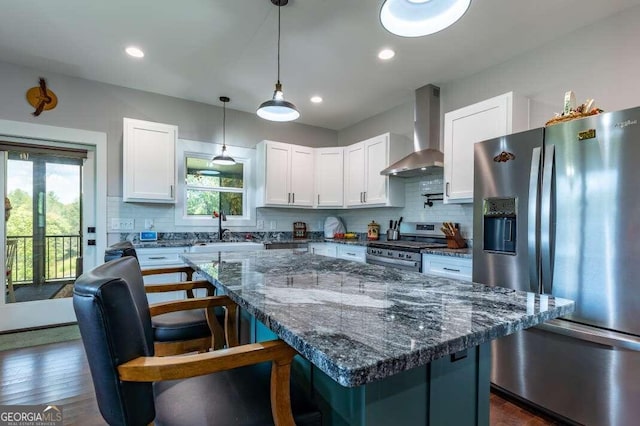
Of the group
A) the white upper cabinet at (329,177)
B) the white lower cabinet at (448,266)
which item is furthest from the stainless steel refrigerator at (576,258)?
the white upper cabinet at (329,177)

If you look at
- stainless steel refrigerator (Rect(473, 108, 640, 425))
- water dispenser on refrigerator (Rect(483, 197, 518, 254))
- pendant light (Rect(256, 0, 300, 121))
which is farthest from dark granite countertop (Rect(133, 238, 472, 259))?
pendant light (Rect(256, 0, 300, 121))

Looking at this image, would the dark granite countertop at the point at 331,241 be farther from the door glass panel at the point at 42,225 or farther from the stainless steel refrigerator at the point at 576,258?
the door glass panel at the point at 42,225

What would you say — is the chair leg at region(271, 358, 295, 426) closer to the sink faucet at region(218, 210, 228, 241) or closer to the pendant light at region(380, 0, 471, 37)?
the pendant light at region(380, 0, 471, 37)

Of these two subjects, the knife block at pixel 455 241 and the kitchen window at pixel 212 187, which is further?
the kitchen window at pixel 212 187

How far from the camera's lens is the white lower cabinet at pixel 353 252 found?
3.74 meters

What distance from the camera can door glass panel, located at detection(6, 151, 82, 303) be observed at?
3.31m

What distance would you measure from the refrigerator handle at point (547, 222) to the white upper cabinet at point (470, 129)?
734 mm

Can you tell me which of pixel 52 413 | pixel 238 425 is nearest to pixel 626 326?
pixel 238 425

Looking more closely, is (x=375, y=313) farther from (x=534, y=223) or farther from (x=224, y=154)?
(x=224, y=154)

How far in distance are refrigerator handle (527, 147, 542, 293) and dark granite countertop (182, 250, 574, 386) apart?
100 centimetres

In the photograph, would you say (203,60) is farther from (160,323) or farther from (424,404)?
(424,404)

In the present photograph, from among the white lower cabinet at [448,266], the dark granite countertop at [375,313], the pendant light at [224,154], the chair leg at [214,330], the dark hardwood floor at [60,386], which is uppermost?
the pendant light at [224,154]

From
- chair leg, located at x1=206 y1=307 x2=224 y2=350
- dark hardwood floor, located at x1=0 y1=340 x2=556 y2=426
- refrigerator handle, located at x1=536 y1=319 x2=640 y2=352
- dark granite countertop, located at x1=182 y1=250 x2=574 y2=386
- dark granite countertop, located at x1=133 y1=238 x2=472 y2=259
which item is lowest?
dark hardwood floor, located at x1=0 y1=340 x2=556 y2=426

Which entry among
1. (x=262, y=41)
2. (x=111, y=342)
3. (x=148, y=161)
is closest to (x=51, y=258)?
(x=148, y=161)
